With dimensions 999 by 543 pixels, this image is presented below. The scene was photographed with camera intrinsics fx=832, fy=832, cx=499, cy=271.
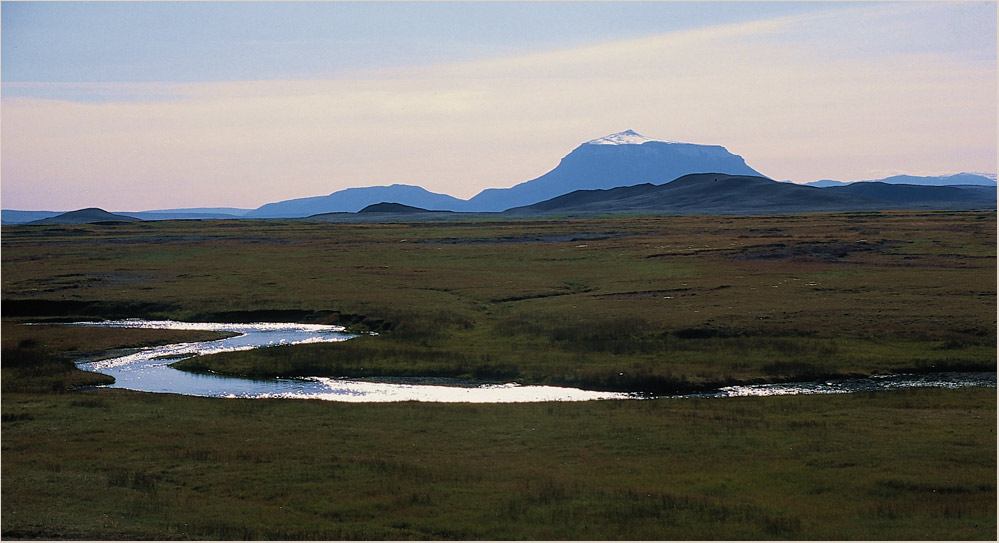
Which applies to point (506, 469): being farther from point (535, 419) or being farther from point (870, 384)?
point (870, 384)

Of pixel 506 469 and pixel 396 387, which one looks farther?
pixel 396 387

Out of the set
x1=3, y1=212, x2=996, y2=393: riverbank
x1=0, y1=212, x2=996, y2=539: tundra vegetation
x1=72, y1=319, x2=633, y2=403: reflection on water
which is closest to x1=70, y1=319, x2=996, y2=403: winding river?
x1=72, y1=319, x2=633, y2=403: reflection on water

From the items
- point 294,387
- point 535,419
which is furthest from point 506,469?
point 294,387

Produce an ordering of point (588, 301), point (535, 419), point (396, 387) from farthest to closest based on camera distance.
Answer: point (588, 301) < point (396, 387) < point (535, 419)

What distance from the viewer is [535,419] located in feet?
98.1

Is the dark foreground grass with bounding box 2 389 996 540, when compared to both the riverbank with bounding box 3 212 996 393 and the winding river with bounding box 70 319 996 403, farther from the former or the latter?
the riverbank with bounding box 3 212 996 393

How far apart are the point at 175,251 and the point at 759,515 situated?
93361mm

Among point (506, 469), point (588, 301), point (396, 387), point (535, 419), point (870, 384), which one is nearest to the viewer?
point (506, 469)

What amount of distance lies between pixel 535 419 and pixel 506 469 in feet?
19.9

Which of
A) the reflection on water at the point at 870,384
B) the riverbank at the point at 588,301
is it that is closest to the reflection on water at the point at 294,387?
the riverbank at the point at 588,301

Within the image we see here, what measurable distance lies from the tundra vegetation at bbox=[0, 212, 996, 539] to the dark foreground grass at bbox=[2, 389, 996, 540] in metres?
0.10

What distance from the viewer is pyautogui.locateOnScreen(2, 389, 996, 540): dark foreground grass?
19344 millimetres

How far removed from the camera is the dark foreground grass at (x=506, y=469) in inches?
762

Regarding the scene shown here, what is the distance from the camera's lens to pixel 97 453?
83.3 ft
